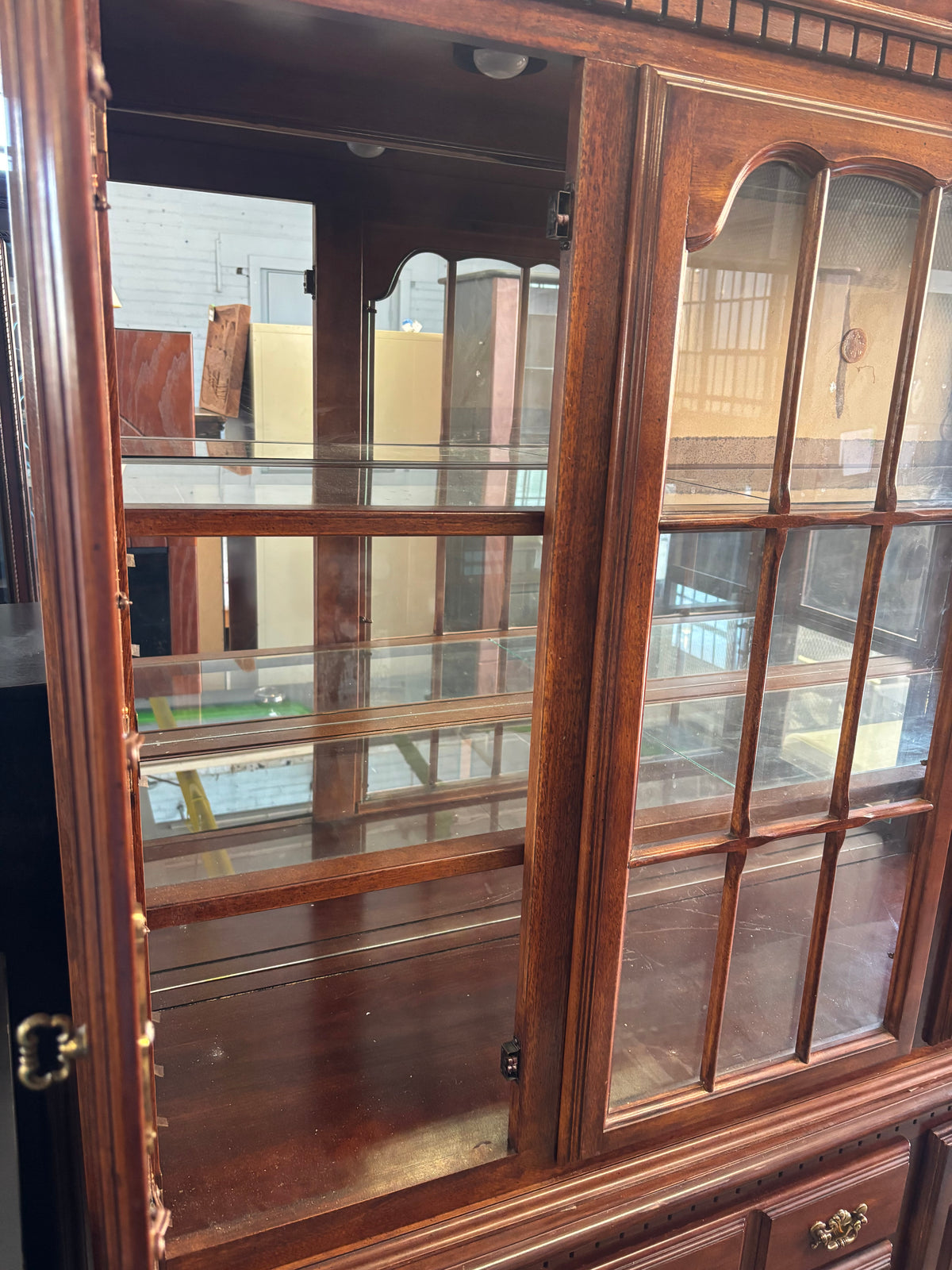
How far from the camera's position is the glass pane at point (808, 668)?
0.91 metres

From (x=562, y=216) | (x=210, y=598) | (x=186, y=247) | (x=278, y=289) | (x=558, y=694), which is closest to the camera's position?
(x=562, y=216)

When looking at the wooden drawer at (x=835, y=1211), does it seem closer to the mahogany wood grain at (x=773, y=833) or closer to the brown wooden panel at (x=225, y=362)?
the mahogany wood grain at (x=773, y=833)

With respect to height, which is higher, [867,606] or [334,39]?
[334,39]


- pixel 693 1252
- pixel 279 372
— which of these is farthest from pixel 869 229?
pixel 279 372

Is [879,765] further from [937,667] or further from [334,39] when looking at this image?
[334,39]

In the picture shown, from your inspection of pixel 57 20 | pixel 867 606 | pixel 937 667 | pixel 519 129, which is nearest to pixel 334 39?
pixel 519 129

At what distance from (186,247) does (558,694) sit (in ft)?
15.4

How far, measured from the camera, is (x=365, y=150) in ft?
3.89

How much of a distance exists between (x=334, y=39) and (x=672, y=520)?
513 millimetres

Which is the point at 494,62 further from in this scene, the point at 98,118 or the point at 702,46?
the point at 98,118

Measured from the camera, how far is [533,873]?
2.80 ft

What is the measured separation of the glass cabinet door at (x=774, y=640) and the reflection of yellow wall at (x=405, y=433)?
720 mm

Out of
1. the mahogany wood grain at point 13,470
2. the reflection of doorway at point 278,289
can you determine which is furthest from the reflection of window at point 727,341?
the reflection of doorway at point 278,289

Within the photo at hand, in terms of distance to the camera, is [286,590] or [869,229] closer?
[869,229]
